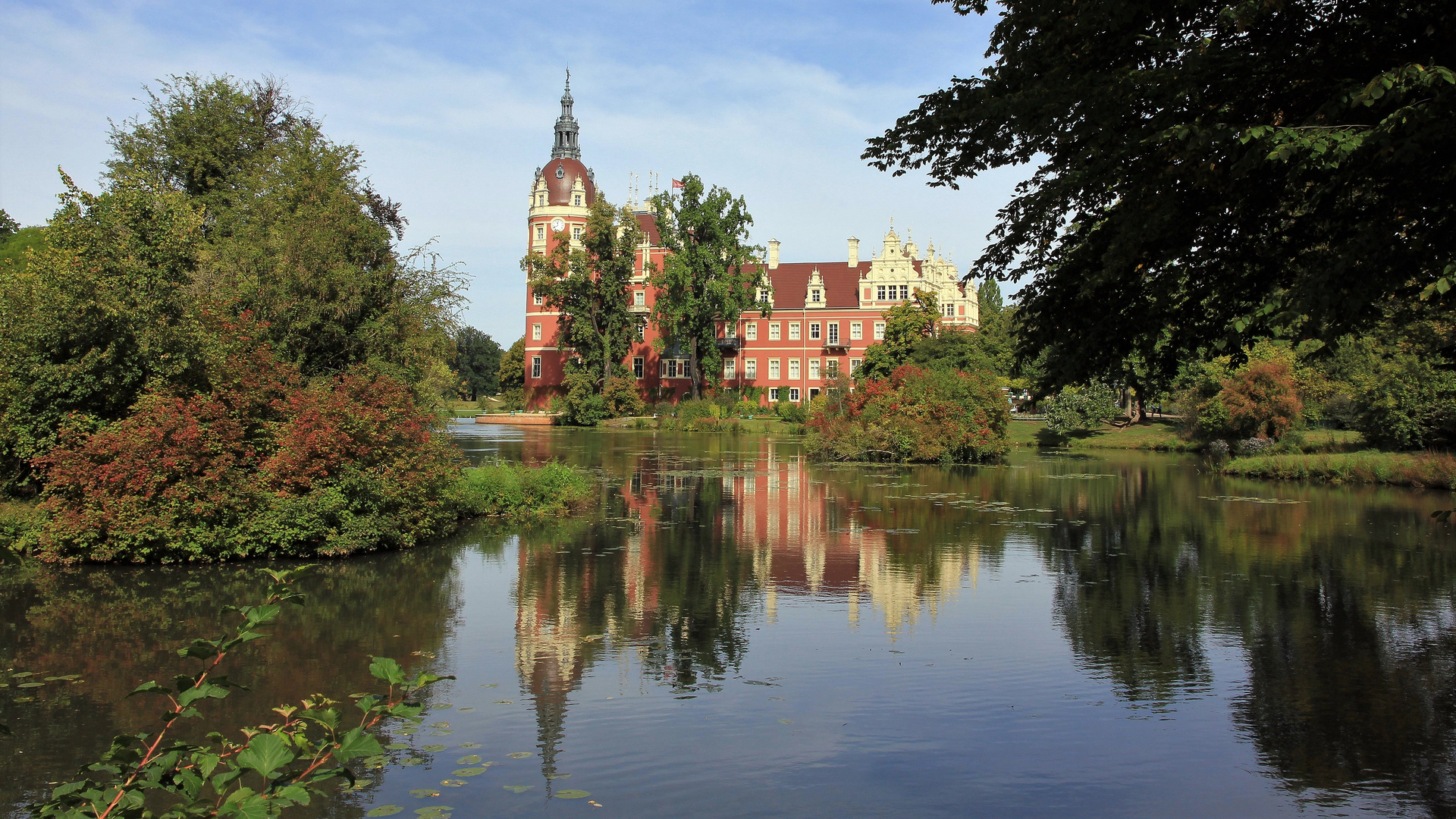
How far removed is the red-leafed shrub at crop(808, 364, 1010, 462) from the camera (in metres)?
37.0

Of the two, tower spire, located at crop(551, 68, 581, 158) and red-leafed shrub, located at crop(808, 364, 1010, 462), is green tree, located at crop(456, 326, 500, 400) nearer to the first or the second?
tower spire, located at crop(551, 68, 581, 158)

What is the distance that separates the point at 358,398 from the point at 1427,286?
14809 mm

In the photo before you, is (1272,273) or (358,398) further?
(358,398)

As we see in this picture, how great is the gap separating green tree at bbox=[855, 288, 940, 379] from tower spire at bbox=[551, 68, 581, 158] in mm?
36332

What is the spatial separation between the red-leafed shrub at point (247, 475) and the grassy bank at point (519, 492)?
3.38 meters

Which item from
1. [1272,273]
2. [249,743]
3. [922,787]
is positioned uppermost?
[1272,273]

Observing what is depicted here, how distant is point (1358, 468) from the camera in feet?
97.5

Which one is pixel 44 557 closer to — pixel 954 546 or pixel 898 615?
pixel 898 615

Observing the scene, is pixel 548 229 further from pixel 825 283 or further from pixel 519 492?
pixel 519 492

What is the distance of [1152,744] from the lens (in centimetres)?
Result: 808

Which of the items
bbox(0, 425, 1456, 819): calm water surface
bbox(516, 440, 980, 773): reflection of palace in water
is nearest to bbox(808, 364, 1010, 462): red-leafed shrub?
bbox(516, 440, 980, 773): reflection of palace in water

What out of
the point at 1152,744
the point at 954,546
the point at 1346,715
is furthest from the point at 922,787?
the point at 954,546

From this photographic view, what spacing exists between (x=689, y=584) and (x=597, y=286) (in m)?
58.4

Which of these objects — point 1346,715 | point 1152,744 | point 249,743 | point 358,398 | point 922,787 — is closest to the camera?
point 249,743
